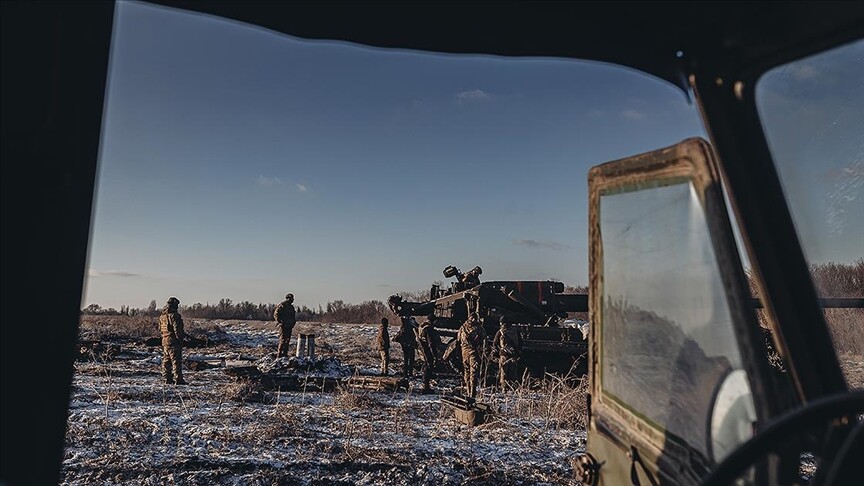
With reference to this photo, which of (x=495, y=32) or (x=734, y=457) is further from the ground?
(x=495, y=32)

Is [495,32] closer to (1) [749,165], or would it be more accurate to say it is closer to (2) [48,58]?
(1) [749,165]

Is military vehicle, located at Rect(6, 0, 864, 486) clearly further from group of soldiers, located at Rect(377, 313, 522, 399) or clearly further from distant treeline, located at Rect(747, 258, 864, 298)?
group of soldiers, located at Rect(377, 313, 522, 399)

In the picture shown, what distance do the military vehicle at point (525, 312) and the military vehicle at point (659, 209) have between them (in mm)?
10132

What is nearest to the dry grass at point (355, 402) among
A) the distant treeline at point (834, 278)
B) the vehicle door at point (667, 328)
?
the vehicle door at point (667, 328)

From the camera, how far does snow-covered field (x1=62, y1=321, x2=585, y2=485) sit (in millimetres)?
5348

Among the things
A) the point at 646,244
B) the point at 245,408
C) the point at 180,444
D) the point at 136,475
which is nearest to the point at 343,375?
the point at 245,408

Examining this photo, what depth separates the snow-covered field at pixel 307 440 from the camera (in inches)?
211

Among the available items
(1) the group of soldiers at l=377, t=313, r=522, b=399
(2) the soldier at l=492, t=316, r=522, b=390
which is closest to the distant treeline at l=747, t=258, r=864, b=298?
(1) the group of soldiers at l=377, t=313, r=522, b=399

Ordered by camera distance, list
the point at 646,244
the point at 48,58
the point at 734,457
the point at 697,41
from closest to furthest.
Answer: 1. the point at 734,457
2. the point at 48,58
3. the point at 697,41
4. the point at 646,244

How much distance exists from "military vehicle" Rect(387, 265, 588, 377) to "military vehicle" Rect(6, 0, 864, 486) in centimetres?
1013

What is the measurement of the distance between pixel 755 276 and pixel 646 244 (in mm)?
318

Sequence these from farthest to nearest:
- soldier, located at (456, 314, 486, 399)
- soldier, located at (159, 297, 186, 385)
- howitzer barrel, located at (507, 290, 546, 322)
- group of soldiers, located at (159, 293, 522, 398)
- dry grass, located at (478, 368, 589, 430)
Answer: howitzer barrel, located at (507, 290, 546, 322) → soldier, located at (159, 297, 186, 385) → group of soldiers, located at (159, 293, 522, 398) → soldier, located at (456, 314, 486, 399) → dry grass, located at (478, 368, 589, 430)

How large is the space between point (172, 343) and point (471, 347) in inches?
243

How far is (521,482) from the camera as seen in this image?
209 inches
